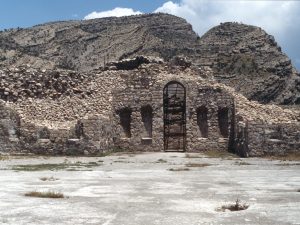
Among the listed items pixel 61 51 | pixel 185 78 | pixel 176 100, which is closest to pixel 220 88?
pixel 185 78

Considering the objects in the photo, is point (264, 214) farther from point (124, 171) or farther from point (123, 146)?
point (123, 146)

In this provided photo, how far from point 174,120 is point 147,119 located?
5105 millimetres

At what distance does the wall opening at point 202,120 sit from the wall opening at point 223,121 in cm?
83

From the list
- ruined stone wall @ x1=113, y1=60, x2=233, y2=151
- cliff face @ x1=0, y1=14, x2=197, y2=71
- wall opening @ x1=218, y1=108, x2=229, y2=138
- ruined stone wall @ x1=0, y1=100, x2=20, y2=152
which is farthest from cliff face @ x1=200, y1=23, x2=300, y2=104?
ruined stone wall @ x1=0, y1=100, x2=20, y2=152

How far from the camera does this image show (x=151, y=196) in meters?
11.4

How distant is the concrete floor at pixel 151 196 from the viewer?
8.83 m

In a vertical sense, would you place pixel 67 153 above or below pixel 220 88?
below

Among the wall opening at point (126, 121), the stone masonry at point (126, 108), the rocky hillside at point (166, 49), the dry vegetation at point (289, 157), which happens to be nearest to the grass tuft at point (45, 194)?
A: the stone masonry at point (126, 108)

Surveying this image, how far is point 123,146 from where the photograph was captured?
30.0 meters

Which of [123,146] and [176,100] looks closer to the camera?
[123,146]

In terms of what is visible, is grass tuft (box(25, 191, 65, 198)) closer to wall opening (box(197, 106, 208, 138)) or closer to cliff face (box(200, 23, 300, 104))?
wall opening (box(197, 106, 208, 138))

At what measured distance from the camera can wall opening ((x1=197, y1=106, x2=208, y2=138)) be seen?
99.6ft

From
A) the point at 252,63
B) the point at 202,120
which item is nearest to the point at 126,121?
the point at 202,120

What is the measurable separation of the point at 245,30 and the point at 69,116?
7351 cm
